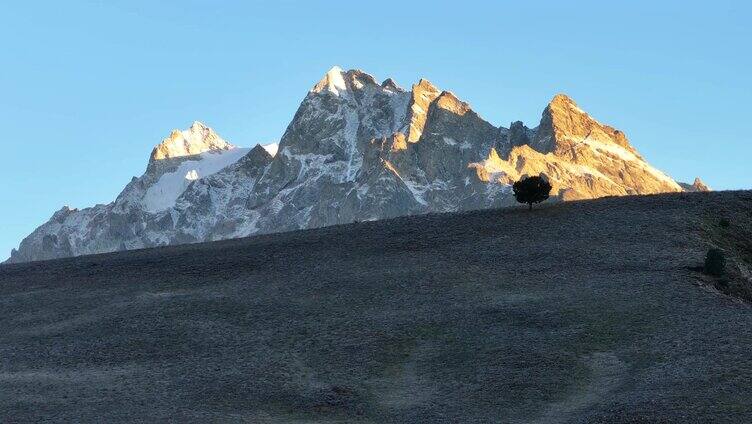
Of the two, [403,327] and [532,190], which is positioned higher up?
[532,190]

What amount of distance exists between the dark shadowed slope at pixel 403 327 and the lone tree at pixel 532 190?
1884 mm

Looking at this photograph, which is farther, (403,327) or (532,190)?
(532,190)

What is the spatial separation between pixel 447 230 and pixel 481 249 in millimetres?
5068

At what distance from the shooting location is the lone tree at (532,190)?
227 ft

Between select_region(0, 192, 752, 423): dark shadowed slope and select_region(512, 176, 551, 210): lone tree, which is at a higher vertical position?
select_region(512, 176, 551, 210): lone tree

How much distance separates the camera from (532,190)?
69312 mm

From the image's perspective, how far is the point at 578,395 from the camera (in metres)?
40.0

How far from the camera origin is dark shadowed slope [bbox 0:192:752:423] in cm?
3941

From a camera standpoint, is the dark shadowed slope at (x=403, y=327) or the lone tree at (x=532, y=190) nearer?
the dark shadowed slope at (x=403, y=327)

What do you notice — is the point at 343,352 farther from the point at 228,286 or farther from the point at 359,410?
the point at 228,286

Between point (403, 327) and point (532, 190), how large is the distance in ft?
77.6

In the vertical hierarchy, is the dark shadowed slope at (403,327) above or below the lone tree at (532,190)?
below

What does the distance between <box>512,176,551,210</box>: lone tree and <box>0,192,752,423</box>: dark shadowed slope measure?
1884mm

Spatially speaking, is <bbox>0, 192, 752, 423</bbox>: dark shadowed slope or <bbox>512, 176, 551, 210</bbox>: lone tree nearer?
<bbox>0, 192, 752, 423</bbox>: dark shadowed slope
